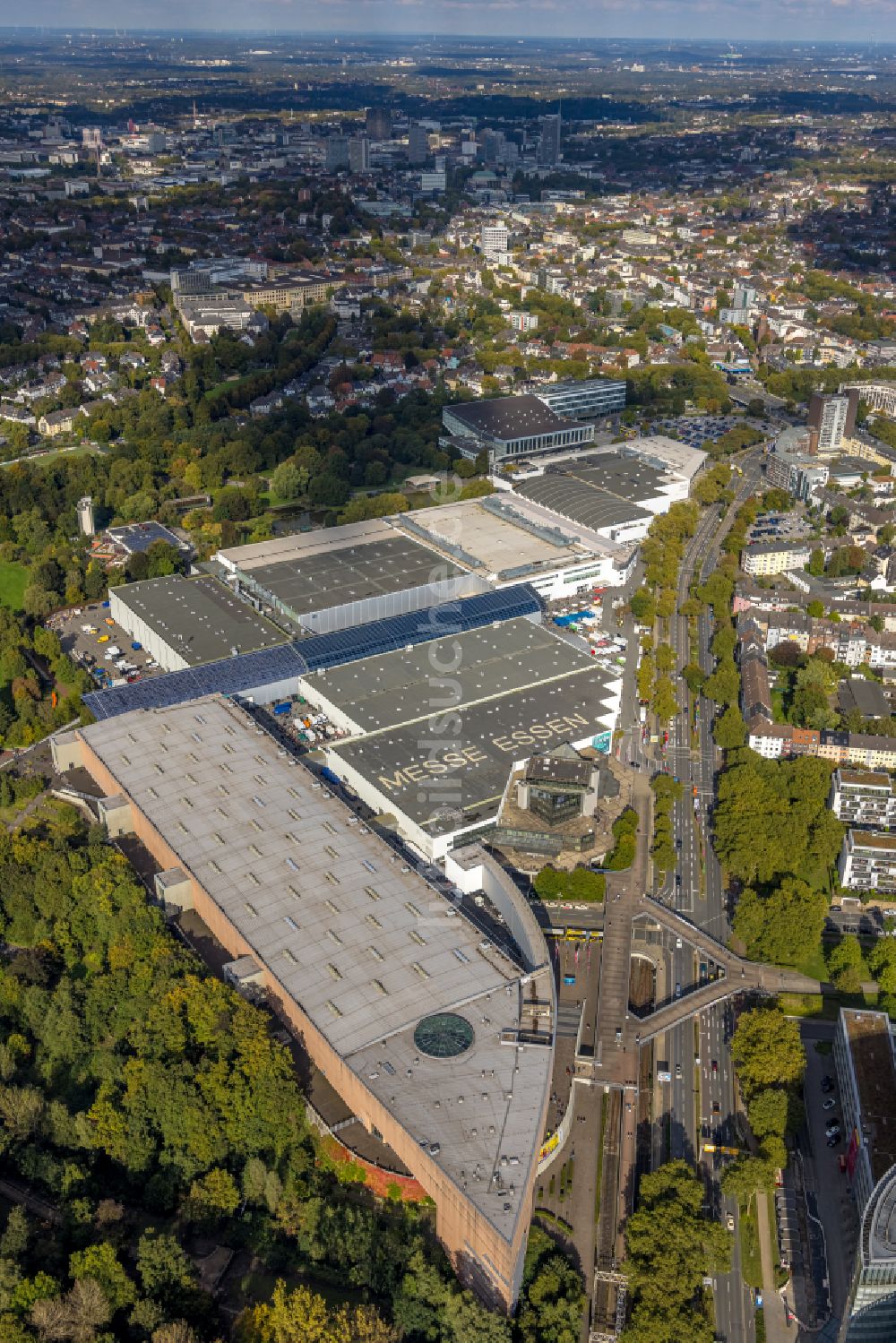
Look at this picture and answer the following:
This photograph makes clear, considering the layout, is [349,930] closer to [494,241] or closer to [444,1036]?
[444,1036]

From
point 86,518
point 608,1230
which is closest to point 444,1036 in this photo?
point 608,1230

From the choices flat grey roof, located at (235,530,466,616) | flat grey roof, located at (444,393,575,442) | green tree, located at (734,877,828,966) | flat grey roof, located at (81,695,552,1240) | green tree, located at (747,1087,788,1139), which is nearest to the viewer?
flat grey roof, located at (81,695,552,1240)

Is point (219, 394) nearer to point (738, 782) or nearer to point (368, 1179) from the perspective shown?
point (738, 782)

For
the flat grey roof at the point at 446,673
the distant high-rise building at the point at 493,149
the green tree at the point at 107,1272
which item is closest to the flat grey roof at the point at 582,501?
the flat grey roof at the point at 446,673

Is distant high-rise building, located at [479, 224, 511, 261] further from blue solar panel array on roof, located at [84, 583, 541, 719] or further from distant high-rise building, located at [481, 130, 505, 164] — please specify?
blue solar panel array on roof, located at [84, 583, 541, 719]

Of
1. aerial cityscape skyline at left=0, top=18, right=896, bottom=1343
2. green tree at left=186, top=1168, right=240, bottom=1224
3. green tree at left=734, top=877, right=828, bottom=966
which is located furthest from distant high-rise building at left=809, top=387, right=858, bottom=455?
green tree at left=186, top=1168, right=240, bottom=1224

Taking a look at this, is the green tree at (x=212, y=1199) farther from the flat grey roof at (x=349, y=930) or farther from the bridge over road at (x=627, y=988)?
the bridge over road at (x=627, y=988)
